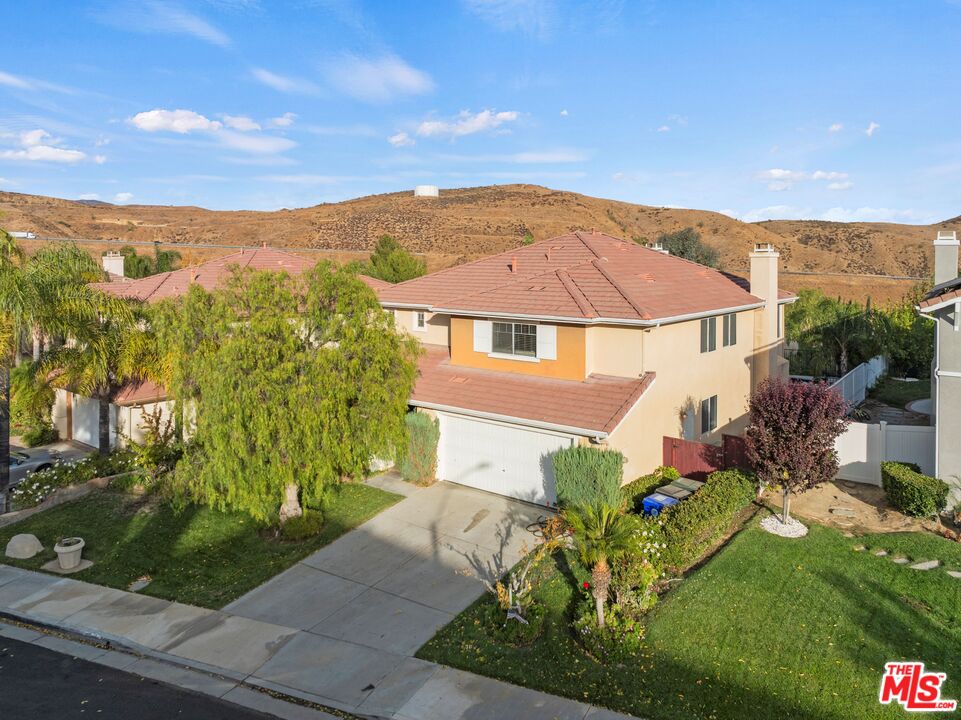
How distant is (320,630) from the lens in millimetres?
11461

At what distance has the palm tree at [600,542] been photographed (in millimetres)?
10562

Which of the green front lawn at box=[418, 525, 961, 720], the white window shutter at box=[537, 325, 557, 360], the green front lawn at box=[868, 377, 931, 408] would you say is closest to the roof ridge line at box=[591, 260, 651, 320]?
the white window shutter at box=[537, 325, 557, 360]

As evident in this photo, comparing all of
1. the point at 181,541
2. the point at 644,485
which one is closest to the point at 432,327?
the point at 644,485

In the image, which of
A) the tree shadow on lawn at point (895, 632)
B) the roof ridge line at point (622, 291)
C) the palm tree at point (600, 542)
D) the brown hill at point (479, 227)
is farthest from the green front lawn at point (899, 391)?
the brown hill at point (479, 227)

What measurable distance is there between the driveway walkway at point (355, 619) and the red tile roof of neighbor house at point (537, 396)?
8.23 feet

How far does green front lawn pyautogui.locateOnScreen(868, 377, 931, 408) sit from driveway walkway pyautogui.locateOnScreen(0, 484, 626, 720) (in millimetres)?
18164

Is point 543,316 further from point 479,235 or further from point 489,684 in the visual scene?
point 479,235

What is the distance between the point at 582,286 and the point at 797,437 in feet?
24.8

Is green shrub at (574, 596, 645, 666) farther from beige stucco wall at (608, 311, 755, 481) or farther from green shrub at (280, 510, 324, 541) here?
green shrub at (280, 510, 324, 541)

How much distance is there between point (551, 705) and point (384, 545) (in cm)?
647

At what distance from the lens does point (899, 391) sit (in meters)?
28.0

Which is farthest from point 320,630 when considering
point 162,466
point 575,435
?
point 162,466

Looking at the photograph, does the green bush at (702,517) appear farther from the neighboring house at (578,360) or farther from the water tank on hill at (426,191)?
the water tank on hill at (426,191)

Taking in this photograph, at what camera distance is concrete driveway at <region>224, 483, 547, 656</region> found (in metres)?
11.6
